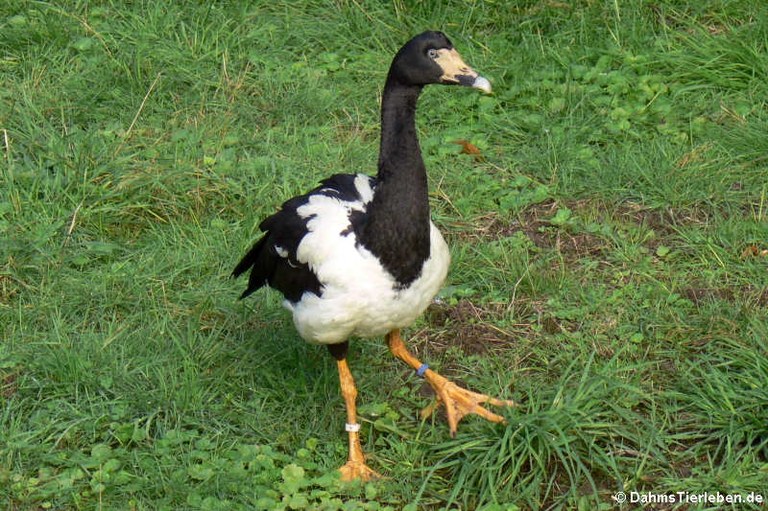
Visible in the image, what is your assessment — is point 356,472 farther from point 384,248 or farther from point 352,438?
point 384,248

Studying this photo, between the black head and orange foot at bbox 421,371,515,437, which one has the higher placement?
the black head

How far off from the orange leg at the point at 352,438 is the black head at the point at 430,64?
3.61 ft

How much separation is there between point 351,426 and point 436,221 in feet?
5.07

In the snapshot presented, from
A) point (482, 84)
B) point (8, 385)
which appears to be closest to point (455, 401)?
point (482, 84)

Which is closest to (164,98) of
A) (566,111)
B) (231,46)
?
(231,46)

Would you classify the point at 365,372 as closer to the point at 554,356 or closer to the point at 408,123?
the point at 554,356

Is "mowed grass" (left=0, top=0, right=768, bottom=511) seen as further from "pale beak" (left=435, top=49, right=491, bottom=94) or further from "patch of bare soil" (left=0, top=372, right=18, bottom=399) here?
"pale beak" (left=435, top=49, right=491, bottom=94)

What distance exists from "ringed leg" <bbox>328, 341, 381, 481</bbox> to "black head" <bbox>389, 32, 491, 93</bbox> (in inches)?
Answer: 39.9

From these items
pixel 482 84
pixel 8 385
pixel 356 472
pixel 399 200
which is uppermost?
pixel 482 84

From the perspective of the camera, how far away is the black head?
414 centimetres

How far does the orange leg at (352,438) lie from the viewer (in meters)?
4.33

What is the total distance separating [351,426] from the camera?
4406mm

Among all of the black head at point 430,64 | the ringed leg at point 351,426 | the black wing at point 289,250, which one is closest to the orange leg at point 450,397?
the ringed leg at point 351,426

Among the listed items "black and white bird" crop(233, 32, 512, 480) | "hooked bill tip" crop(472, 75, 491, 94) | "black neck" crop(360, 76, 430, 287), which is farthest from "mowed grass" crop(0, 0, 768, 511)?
"hooked bill tip" crop(472, 75, 491, 94)
